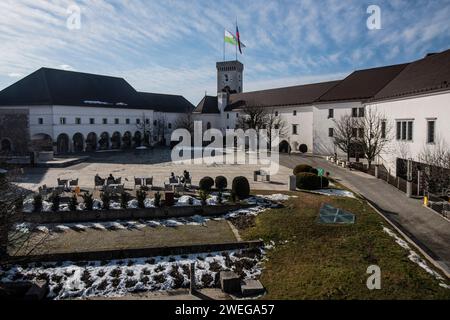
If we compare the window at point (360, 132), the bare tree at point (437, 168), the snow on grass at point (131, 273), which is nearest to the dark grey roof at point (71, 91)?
the window at point (360, 132)

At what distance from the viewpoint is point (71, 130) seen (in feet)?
Answer: 165

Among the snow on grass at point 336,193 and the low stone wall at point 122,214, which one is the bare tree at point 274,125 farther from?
the low stone wall at point 122,214

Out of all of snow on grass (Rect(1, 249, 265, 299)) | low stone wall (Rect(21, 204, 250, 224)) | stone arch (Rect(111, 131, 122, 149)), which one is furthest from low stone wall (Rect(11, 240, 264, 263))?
stone arch (Rect(111, 131, 122, 149))

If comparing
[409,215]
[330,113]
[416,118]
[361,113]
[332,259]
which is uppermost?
[330,113]

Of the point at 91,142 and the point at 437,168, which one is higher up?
the point at 91,142

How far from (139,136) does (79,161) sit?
22998 millimetres

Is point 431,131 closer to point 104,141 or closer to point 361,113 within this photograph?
point 361,113

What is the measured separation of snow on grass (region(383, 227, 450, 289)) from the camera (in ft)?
36.4

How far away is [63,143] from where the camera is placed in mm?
50156

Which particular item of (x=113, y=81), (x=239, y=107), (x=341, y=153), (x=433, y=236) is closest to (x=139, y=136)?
(x=113, y=81)

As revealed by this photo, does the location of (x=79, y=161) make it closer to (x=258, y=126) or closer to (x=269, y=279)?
(x=258, y=126)

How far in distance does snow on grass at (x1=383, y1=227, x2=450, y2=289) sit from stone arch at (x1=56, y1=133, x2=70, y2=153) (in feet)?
149

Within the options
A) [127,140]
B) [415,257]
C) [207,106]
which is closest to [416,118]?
[415,257]

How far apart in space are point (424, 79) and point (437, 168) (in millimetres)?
9635
